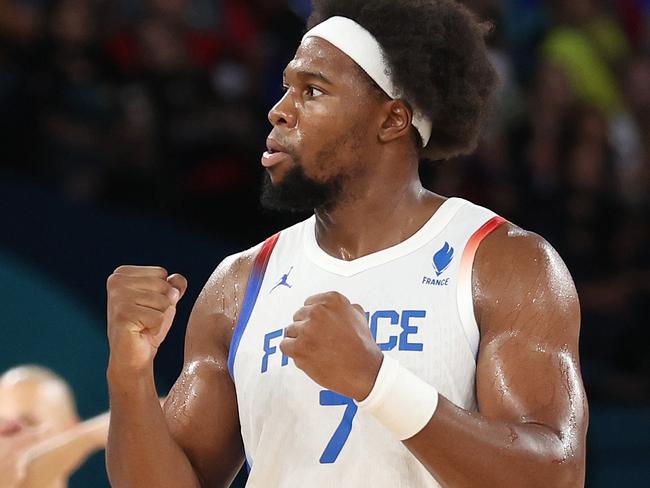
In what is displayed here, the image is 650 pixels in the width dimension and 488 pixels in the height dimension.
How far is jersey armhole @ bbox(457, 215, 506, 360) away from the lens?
286 cm

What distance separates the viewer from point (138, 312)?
2771 millimetres

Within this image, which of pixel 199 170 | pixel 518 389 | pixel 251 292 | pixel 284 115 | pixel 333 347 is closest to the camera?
pixel 333 347

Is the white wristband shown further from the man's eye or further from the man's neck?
the man's eye

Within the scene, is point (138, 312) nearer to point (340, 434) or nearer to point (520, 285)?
point (340, 434)

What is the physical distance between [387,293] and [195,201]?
8.81ft

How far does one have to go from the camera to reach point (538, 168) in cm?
632

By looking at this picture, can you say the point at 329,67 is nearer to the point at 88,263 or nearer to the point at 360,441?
the point at 360,441

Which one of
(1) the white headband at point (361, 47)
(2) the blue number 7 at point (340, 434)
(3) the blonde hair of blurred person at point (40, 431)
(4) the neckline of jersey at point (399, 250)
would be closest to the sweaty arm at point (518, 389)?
(4) the neckline of jersey at point (399, 250)

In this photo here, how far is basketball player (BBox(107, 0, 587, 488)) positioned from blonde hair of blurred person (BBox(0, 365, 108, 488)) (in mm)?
1422

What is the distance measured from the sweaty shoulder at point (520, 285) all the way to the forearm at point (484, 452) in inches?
11.1

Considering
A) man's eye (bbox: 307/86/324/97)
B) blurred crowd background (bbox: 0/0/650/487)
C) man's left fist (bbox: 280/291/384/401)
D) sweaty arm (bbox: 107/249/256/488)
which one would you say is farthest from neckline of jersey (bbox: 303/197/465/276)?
blurred crowd background (bbox: 0/0/650/487)

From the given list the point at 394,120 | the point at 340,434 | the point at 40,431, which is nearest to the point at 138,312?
the point at 340,434

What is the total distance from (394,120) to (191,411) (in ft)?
2.82

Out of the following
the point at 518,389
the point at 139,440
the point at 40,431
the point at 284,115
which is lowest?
the point at 40,431
